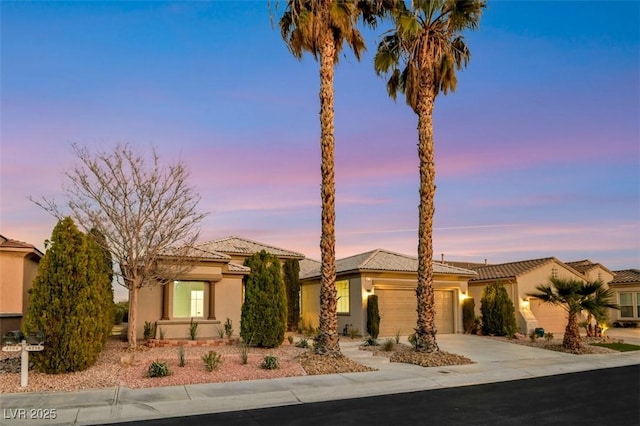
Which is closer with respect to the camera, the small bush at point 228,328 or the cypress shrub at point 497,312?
the small bush at point 228,328

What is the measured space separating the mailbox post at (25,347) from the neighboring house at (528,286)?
2329cm

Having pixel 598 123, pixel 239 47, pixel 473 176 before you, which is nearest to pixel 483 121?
pixel 473 176

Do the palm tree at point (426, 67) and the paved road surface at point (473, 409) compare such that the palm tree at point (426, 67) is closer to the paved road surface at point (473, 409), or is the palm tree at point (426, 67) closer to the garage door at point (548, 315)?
the paved road surface at point (473, 409)

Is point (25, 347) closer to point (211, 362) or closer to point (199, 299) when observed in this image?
point (211, 362)

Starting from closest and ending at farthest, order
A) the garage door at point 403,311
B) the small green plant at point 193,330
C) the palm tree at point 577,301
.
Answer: the small green plant at point 193,330
the palm tree at point 577,301
the garage door at point 403,311

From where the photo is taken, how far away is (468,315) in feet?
92.3

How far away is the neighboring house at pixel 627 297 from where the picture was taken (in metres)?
37.2

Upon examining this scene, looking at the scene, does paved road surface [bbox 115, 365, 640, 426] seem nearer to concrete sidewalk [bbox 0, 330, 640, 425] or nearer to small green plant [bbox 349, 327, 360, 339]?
concrete sidewalk [bbox 0, 330, 640, 425]

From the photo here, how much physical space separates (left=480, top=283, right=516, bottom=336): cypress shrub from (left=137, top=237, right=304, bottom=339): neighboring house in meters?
13.2

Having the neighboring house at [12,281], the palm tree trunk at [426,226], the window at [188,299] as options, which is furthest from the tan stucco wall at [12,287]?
the palm tree trunk at [426,226]

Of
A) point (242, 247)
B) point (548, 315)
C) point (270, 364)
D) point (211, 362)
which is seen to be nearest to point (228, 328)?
point (270, 364)

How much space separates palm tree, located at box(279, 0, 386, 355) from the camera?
16.6m

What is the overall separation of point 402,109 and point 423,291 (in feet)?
24.9

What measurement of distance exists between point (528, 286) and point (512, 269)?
5.48 ft
